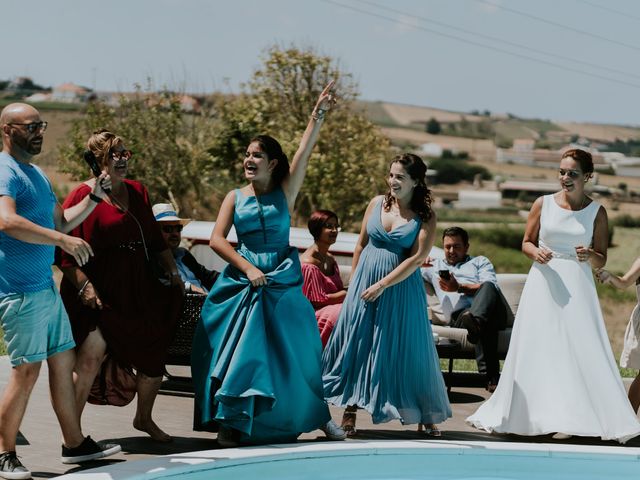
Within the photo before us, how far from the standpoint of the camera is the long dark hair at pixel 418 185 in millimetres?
7316

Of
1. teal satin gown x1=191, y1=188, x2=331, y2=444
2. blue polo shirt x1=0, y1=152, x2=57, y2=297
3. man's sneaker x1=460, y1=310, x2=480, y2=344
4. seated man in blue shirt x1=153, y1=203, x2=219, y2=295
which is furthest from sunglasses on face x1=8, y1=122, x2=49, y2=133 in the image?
man's sneaker x1=460, y1=310, x2=480, y2=344

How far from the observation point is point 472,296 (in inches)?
395

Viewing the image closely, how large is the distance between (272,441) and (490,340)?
3.56 m

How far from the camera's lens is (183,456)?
235 inches

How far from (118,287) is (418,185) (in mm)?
2160

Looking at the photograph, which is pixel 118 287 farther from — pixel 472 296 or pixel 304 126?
pixel 304 126

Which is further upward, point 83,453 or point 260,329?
Result: point 260,329

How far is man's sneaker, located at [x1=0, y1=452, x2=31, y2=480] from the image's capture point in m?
5.66

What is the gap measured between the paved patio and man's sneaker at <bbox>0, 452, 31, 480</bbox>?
0.19 meters

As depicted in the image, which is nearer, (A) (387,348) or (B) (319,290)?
(A) (387,348)

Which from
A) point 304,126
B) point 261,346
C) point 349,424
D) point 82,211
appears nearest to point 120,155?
point 82,211

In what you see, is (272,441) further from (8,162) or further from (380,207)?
(8,162)

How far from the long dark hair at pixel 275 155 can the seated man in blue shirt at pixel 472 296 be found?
300 cm

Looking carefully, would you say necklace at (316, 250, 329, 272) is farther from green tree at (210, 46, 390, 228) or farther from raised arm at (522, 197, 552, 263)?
green tree at (210, 46, 390, 228)
